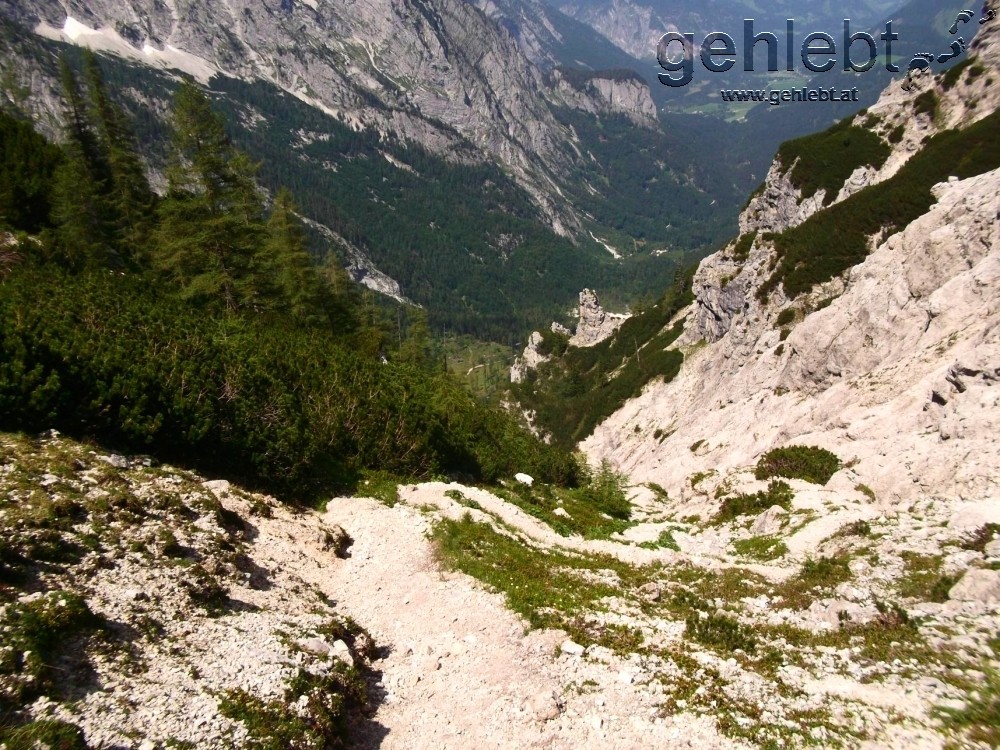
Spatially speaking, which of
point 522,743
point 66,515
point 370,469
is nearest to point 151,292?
point 370,469

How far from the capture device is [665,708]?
1075 centimetres

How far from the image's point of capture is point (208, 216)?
40.0 meters

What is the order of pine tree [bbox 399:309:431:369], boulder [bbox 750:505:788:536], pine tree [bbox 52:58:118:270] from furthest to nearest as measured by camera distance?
pine tree [bbox 399:309:431:369] → pine tree [bbox 52:58:118:270] → boulder [bbox 750:505:788:536]

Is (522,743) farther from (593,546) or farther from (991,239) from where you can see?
(991,239)

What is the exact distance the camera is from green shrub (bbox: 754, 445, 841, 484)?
30.8 meters

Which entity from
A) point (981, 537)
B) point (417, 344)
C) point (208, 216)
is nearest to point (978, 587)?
point (981, 537)

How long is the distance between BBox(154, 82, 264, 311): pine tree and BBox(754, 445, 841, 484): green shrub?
119 feet

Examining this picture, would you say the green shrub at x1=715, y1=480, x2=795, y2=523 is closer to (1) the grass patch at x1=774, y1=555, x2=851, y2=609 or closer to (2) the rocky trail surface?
(2) the rocky trail surface

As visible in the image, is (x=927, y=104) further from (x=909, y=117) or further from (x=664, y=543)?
(x=664, y=543)

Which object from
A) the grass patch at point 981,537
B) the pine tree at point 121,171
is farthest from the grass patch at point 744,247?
the pine tree at point 121,171

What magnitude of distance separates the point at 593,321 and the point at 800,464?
16385 cm

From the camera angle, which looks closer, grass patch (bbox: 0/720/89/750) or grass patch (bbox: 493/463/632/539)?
grass patch (bbox: 0/720/89/750)

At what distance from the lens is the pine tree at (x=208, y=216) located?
38188mm

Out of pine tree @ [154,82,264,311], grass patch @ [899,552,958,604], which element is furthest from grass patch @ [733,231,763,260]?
grass patch @ [899,552,958,604]
